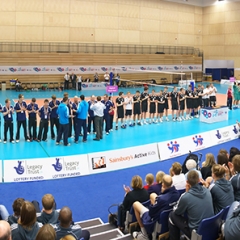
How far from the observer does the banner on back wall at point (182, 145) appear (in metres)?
11.8

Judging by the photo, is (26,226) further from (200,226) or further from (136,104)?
(136,104)

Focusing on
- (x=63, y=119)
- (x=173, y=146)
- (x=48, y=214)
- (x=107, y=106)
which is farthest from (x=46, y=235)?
(x=107, y=106)

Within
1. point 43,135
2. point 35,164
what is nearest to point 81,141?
point 43,135

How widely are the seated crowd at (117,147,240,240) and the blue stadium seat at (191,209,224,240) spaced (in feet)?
0.56

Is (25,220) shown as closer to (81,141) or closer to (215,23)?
(81,141)

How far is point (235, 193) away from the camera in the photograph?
603cm

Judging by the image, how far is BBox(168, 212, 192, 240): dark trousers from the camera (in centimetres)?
520

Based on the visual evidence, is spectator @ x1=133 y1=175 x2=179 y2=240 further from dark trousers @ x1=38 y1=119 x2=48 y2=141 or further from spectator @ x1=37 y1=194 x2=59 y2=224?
dark trousers @ x1=38 y1=119 x2=48 y2=141

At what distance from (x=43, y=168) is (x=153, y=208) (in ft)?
16.7

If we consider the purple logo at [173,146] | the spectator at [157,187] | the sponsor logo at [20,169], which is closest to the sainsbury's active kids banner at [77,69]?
the purple logo at [173,146]

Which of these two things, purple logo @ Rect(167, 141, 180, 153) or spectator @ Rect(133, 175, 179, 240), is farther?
purple logo @ Rect(167, 141, 180, 153)

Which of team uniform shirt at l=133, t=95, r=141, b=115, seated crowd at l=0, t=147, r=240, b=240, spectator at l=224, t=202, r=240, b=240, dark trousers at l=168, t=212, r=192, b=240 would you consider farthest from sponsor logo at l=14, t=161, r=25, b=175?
team uniform shirt at l=133, t=95, r=141, b=115

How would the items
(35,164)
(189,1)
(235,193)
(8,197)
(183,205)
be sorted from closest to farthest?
1. (183,205)
2. (235,193)
3. (8,197)
4. (35,164)
5. (189,1)

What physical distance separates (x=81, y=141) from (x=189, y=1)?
1347 inches
